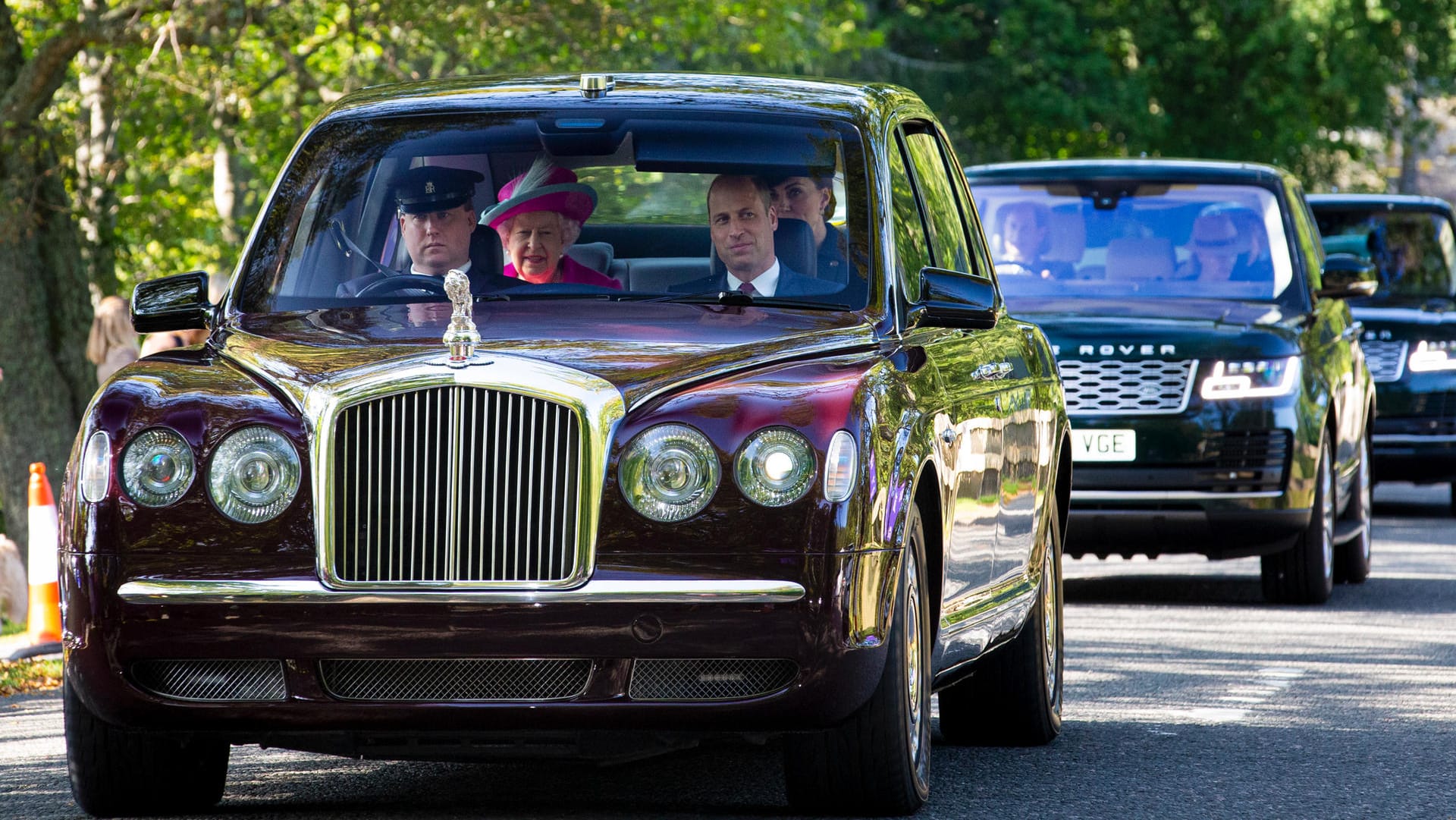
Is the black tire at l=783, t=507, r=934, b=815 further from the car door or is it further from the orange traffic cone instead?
the orange traffic cone

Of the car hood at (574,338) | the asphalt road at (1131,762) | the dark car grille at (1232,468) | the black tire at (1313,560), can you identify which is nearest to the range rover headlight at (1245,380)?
the dark car grille at (1232,468)

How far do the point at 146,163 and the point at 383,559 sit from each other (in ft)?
88.2

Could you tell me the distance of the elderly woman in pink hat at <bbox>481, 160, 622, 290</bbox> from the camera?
680 centimetres

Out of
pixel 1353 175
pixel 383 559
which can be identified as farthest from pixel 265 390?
pixel 1353 175

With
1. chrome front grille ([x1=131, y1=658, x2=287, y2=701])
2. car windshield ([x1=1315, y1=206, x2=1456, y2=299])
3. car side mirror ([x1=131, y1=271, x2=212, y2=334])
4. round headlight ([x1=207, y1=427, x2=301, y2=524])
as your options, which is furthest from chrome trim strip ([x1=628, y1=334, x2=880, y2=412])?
car windshield ([x1=1315, y1=206, x2=1456, y2=299])

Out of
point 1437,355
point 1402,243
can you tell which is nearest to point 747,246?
point 1437,355

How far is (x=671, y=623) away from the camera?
557 cm

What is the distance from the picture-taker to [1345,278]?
42.7 ft

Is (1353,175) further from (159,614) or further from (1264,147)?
(159,614)

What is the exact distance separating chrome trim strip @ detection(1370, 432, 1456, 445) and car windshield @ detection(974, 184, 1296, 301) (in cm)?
547

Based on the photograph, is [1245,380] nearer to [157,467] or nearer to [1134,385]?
[1134,385]

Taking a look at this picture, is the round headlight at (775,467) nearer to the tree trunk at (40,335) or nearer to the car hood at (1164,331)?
the car hood at (1164,331)

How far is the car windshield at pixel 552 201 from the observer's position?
6.70 m

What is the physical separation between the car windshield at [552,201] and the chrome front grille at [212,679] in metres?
1.18
